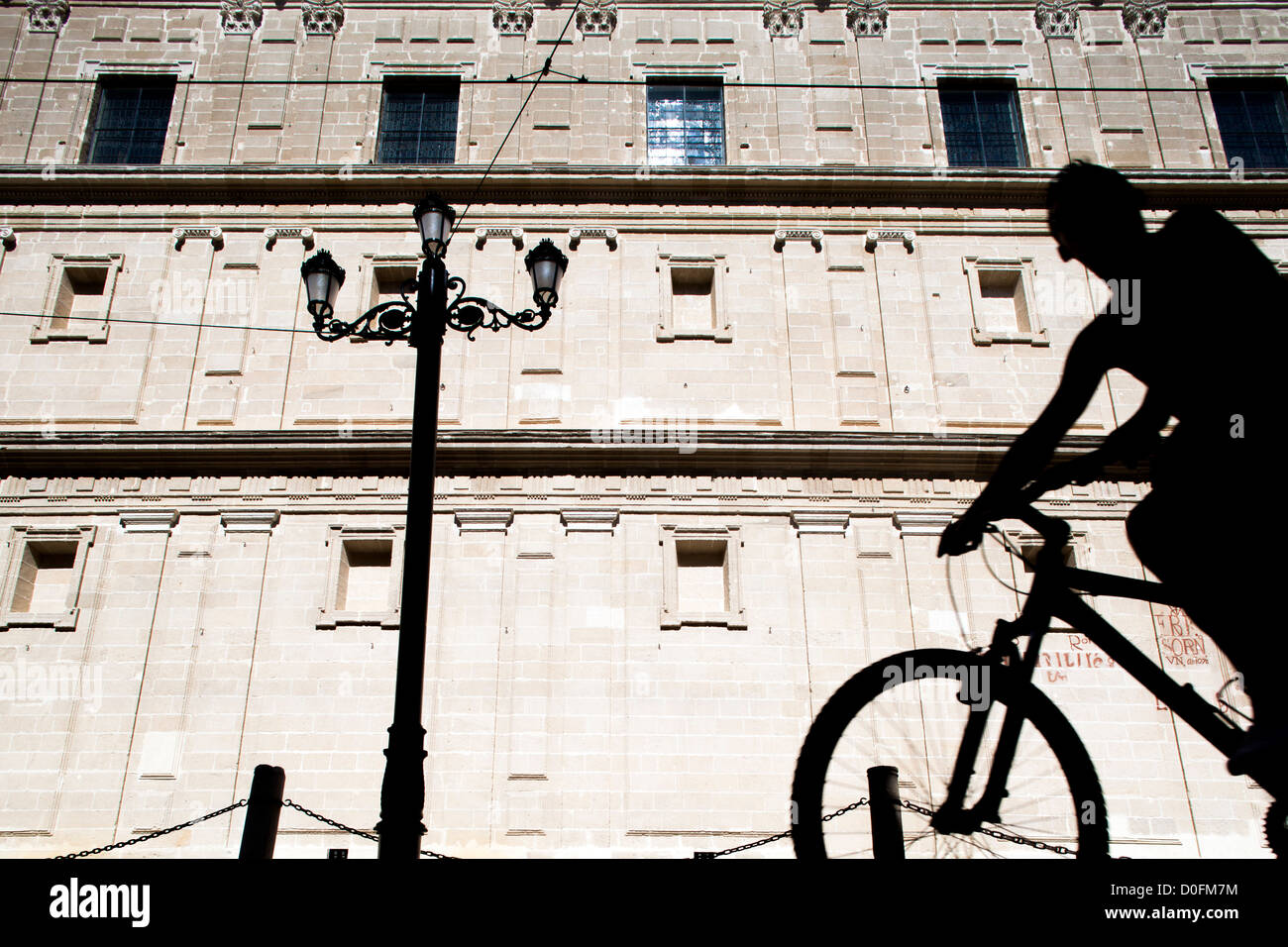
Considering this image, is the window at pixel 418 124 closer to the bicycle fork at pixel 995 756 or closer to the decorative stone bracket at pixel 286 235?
the decorative stone bracket at pixel 286 235

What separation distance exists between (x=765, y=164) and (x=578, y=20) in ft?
17.3

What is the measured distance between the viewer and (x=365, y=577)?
16.0 metres

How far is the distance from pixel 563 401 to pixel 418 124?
6952 mm

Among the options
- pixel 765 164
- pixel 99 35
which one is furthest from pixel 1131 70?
pixel 99 35


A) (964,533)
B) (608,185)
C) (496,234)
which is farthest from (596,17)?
(964,533)

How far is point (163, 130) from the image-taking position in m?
19.7

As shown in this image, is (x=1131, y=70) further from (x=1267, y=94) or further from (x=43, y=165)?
(x=43, y=165)

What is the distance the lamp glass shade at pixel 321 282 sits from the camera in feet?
33.1

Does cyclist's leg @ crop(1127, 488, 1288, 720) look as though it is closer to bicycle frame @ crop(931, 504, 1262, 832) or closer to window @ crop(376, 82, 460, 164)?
bicycle frame @ crop(931, 504, 1262, 832)

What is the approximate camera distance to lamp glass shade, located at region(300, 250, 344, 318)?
1008 cm

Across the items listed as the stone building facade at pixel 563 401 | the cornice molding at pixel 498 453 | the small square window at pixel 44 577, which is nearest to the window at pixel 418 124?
the stone building facade at pixel 563 401

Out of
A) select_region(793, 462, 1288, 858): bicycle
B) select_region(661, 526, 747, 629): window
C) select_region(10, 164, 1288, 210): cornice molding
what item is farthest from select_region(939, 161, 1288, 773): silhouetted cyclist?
select_region(10, 164, 1288, 210): cornice molding

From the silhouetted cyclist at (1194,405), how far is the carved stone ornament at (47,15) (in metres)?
22.4
